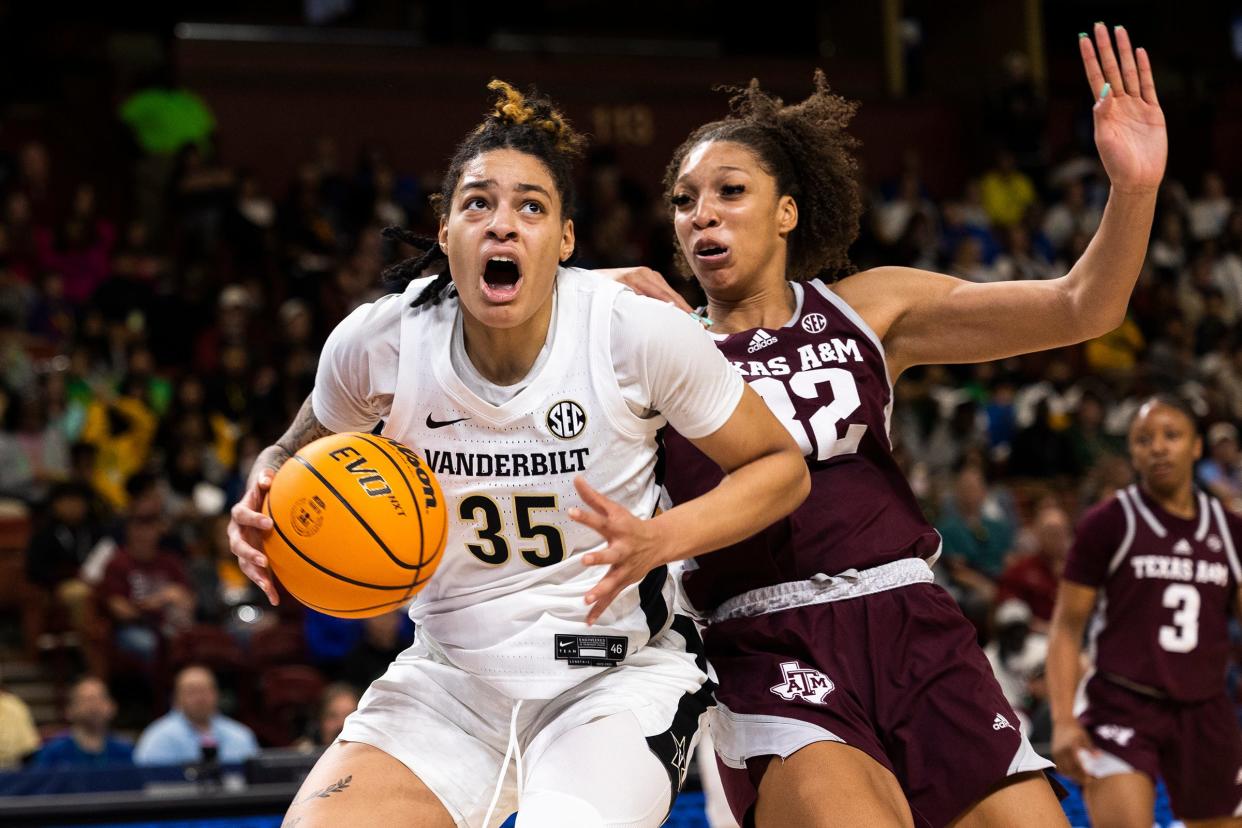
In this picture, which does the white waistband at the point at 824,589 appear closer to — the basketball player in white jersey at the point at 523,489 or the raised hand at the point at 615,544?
the basketball player in white jersey at the point at 523,489

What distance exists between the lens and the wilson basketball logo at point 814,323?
377 cm

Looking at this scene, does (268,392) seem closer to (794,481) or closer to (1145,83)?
(1145,83)

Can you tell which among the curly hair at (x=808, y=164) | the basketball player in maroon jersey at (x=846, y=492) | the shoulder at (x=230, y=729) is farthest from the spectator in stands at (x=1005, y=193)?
the basketball player in maroon jersey at (x=846, y=492)

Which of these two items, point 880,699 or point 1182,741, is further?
point 1182,741

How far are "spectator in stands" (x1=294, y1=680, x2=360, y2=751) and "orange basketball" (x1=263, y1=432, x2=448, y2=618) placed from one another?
402 centimetres

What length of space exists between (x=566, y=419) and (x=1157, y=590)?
3.01 metres

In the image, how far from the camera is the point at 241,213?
1242 cm

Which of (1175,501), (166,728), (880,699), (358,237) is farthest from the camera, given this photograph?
(358,237)

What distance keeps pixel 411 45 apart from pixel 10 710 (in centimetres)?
889

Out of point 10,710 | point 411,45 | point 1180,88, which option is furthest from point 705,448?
point 1180,88

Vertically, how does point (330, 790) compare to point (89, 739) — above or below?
above

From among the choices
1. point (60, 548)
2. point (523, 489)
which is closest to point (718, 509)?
point (523, 489)

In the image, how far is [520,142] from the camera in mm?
3342

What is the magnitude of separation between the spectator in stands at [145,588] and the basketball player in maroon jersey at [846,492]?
5.69m
